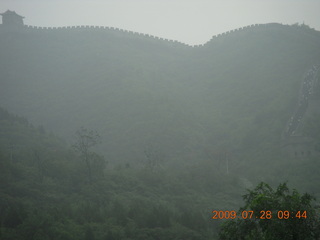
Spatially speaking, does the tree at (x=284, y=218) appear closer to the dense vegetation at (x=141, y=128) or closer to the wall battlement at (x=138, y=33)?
the dense vegetation at (x=141, y=128)

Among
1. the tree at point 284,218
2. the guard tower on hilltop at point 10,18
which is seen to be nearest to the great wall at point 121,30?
the guard tower on hilltop at point 10,18

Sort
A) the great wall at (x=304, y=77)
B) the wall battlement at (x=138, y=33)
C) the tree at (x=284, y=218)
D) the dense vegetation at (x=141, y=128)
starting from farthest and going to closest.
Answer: the wall battlement at (x=138, y=33)
the great wall at (x=304, y=77)
the dense vegetation at (x=141, y=128)
the tree at (x=284, y=218)

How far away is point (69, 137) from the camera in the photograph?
41562mm

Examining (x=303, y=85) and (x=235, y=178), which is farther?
(x=303, y=85)

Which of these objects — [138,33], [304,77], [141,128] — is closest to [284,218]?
[141,128]

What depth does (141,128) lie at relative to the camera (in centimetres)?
4172

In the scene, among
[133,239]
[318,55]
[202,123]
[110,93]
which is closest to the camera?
[133,239]

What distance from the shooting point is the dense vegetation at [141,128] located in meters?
21.2

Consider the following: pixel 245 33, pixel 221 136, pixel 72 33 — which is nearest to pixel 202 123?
pixel 221 136

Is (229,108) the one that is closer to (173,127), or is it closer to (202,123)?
(202,123)

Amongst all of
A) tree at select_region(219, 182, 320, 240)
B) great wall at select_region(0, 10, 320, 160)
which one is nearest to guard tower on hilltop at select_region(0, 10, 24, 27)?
great wall at select_region(0, 10, 320, 160)

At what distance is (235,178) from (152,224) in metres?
11.9

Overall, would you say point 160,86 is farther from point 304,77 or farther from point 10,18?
Answer: point 10,18

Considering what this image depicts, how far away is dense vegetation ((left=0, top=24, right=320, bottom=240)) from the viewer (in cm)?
2116
